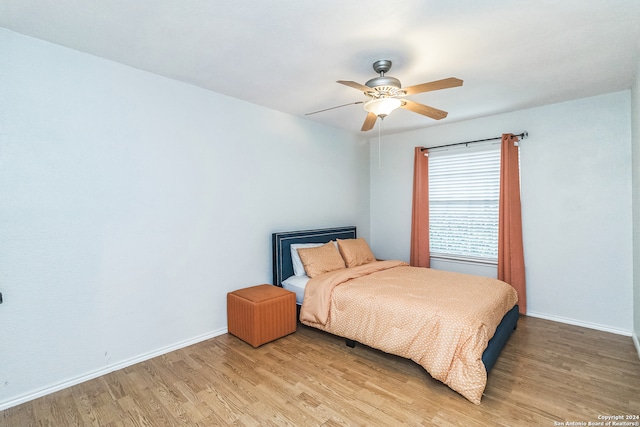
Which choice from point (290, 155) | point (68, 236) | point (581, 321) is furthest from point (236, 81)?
point (581, 321)

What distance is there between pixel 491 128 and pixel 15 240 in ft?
16.1

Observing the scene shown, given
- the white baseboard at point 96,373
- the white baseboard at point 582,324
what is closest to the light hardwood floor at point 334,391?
the white baseboard at point 96,373

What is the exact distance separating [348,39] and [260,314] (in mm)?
2451

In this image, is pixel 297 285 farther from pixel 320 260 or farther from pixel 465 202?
pixel 465 202

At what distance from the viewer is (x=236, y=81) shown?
2.86m

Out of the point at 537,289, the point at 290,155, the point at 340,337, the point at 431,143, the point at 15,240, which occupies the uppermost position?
the point at 431,143

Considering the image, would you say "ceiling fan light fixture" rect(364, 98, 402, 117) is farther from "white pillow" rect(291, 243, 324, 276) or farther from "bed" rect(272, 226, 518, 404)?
"white pillow" rect(291, 243, 324, 276)

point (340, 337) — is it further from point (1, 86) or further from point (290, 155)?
point (1, 86)

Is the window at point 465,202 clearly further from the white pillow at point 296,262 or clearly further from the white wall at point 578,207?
the white pillow at point 296,262

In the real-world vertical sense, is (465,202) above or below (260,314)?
above

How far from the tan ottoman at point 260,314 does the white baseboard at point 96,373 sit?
1.12 ft

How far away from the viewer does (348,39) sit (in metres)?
2.10

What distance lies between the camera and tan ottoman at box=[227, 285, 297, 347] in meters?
2.89

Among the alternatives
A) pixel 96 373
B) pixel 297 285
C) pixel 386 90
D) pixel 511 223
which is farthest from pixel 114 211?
pixel 511 223
